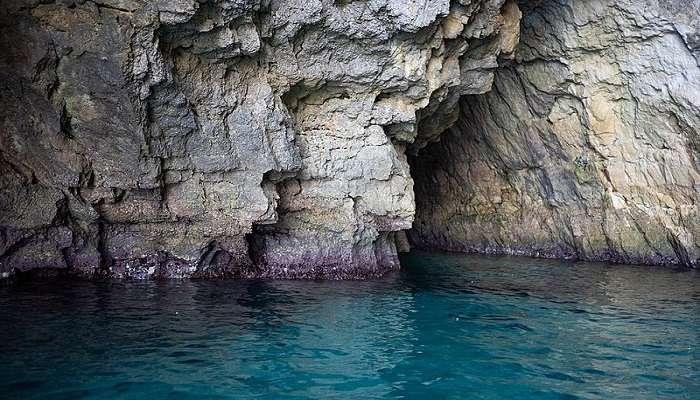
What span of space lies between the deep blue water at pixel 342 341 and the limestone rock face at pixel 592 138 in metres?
4.72

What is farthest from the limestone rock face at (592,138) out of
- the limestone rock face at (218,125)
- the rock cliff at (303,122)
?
the limestone rock face at (218,125)

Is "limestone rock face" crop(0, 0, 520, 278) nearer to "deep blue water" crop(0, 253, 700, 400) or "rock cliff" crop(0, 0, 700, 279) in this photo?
"rock cliff" crop(0, 0, 700, 279)

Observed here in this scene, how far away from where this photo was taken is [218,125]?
1255 centimetres

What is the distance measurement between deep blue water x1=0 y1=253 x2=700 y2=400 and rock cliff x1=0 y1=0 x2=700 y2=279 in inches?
54.7

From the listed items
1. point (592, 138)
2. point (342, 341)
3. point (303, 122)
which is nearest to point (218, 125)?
point (303, 122)

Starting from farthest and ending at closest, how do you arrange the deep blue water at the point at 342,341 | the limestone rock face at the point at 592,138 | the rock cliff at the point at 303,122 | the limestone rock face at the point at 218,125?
1. the limestone rock face at the point at 592,138
2. the rock cliff at the point at 303,122
3. the limestone rock face at the point at 218,125
4. the deep blue water at the point at 342,341

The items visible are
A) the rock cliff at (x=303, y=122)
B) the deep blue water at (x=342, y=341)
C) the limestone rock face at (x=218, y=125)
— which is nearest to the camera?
the deep blue water at (x=342, y=341)

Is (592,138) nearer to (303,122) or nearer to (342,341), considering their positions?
(303,122)

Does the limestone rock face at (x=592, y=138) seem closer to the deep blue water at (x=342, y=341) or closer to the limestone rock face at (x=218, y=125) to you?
the limestone rock face at (x=218, y=125)

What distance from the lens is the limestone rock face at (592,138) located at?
1580 cm

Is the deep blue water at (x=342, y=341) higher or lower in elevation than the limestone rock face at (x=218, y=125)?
lower

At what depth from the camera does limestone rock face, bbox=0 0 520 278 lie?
36.1ft

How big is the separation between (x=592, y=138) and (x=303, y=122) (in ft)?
30.3

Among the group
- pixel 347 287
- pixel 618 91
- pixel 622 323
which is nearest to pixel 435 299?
pixel 347 287
